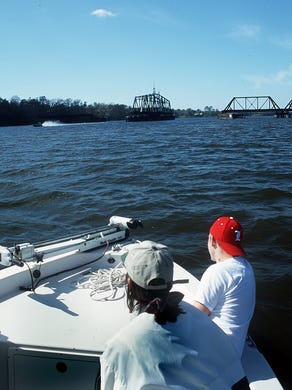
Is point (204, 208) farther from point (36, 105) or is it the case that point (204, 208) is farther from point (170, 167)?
point (36, 105)

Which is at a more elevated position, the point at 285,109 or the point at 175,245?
the point at 285,109

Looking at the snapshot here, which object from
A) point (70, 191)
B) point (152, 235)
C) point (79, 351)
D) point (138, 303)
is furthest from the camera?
point (70, 191)

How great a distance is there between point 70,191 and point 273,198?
6709 millimetres

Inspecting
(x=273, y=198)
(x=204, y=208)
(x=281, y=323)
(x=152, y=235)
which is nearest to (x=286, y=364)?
(x=281, y=323)

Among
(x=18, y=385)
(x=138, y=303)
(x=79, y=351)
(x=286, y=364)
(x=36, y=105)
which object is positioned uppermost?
(x=36, y=105)

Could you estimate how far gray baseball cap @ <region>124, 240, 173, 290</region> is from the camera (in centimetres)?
191

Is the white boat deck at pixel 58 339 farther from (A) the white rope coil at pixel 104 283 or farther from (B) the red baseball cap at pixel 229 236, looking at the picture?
(B) the red baseball cap at pixel 229 236

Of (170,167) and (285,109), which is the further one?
(285,109)

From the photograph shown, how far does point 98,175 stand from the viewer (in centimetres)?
1741

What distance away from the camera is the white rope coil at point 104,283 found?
14.2ft

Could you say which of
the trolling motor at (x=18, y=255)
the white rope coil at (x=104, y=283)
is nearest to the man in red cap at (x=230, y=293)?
the white rope coil at (x=104, y=283)

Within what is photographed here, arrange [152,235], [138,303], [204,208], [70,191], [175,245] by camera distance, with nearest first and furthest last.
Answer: [138,303] → [175,245] → [152,235] → [204,208] → [70,191]

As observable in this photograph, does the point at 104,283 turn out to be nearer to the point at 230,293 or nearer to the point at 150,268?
the point at 230,293

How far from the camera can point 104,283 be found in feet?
14.9
